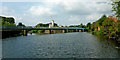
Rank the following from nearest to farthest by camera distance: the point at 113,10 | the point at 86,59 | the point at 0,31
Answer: the point at 86,59 < the point at 113,10 < the point at 0,31

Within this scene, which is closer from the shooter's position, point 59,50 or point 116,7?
point 116,7

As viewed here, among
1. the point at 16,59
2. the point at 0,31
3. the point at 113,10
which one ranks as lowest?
the point at 16,59

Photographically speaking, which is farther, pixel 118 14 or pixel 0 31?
pixel 0 31

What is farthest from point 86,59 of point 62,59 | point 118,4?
point 118,4

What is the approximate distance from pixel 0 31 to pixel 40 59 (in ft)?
146

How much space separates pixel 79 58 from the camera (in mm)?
17266

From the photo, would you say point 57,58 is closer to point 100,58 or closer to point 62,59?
point 62,59

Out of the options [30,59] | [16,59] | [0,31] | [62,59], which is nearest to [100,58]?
[62,59]

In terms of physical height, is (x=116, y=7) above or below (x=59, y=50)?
above

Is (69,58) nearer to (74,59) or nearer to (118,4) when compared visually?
(74,59)

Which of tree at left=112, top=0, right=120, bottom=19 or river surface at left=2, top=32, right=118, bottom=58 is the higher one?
tree at left=112, top=0, right=120, bottom=19

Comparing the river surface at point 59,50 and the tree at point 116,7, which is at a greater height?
the tree at point 116,7

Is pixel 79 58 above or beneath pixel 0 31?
beneath

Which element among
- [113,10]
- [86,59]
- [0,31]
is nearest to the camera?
[86,59]
